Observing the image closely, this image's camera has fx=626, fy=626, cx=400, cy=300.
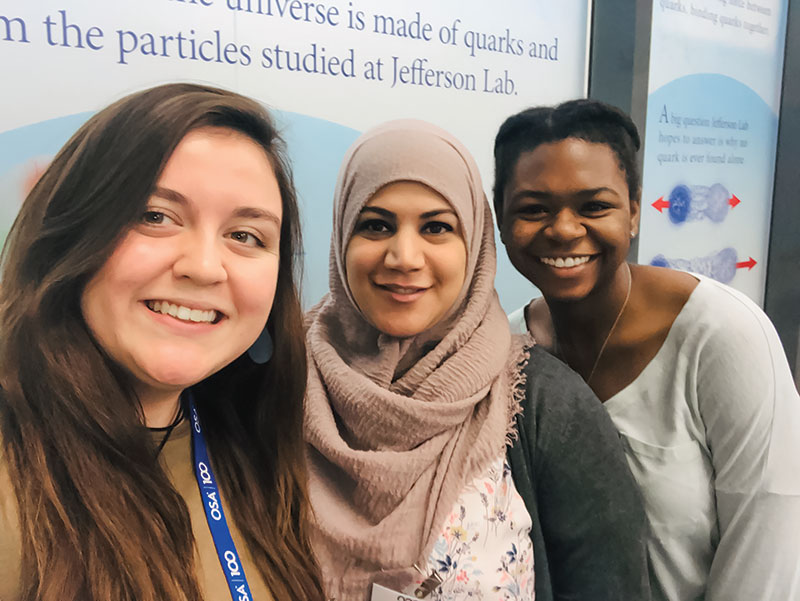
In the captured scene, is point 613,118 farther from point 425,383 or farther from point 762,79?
point 762,79

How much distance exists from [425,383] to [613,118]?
701 mm

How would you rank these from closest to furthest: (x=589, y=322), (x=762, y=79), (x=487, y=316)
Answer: (x=487, y=316) < (x=589, y=322) < (x=762, y=79)

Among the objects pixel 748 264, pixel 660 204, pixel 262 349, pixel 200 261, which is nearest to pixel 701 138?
pixel 660 204

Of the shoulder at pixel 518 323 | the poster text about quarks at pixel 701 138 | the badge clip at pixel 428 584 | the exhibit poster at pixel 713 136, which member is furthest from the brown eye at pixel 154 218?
the poster text about quarks at pixel 701 138

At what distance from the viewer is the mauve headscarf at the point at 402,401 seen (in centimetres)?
116

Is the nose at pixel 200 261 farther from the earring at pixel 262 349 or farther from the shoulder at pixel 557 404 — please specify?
the shoulder at pixel 557 404

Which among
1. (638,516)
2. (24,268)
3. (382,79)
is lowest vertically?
(638,516)

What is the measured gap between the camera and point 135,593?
33.0 inches

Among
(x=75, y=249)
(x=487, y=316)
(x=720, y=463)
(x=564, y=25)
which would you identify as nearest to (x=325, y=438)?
(x=487, y=316)

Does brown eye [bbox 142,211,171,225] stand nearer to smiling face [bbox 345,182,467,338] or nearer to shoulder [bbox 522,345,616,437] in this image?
smiling face [bbox 345,182,467,338]

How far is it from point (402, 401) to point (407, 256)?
275 millimetres

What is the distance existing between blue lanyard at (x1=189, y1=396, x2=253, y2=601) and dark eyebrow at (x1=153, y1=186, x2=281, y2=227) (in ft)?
1.25

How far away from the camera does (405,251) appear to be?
1.18 meters

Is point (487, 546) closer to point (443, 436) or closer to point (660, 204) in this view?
point (443, 436)
